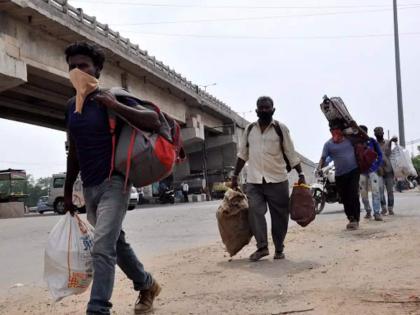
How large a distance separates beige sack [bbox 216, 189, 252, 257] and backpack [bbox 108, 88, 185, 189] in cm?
292

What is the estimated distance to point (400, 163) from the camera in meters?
11.4

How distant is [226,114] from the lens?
4844 cm

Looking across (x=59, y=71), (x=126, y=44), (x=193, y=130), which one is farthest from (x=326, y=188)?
(x=193, y=130)

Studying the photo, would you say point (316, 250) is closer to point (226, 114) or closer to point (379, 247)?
point (379, 247)

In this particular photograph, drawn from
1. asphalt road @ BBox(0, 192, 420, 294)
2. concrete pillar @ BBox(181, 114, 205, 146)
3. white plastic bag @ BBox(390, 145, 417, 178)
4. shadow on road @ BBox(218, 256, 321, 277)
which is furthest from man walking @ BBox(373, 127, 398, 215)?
concrete pillar @ BBox(181, 114, 205, 146)

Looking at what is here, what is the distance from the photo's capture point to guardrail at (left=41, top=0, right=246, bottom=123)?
21.5 meters

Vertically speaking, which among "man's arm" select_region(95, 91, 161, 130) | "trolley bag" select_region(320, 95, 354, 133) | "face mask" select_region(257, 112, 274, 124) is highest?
"trolley bag" select_region(320, 95, 354, 133)

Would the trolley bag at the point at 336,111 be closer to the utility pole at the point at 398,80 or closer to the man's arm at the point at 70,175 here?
the man's arm at the point at 70,175

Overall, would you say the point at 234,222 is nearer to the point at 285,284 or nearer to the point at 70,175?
the point at 285,284

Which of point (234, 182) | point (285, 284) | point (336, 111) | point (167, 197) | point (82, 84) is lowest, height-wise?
point (285, 284)

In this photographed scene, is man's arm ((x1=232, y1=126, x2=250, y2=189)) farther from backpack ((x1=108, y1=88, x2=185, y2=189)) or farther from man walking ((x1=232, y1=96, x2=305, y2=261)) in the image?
backpack ((x1=108, y1=88, x2=185, y2=189))

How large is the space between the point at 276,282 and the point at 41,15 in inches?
670

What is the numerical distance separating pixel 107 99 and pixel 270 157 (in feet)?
10.3

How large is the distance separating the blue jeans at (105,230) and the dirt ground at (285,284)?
0.81m
